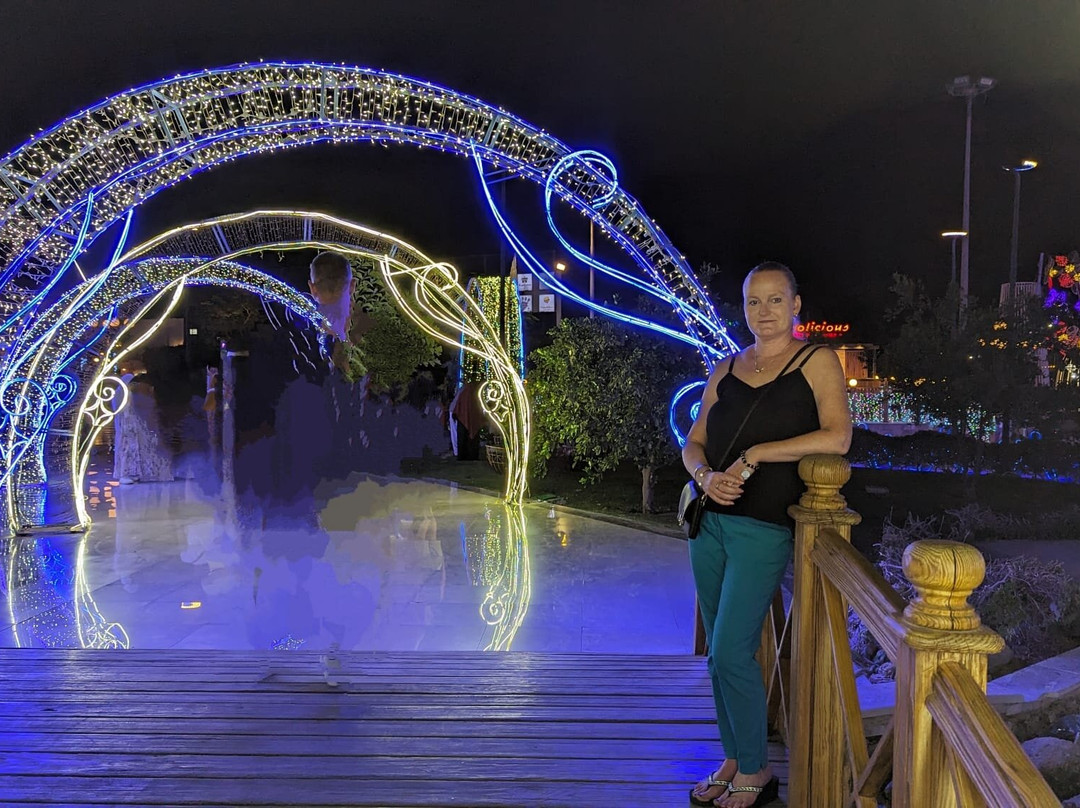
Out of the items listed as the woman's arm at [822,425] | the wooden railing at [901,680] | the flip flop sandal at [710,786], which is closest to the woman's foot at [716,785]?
the flip flop sandal at [710,786]

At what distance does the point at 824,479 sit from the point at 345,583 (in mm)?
4712

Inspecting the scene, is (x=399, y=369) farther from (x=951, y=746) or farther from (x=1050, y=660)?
(x=951, y=746)

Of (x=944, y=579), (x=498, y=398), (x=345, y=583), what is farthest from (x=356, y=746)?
(x=498, y=398)

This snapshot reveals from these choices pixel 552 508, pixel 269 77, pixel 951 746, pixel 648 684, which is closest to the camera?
pixel 951 746

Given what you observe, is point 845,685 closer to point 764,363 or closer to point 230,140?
point 764,363

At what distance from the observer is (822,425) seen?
2240mm

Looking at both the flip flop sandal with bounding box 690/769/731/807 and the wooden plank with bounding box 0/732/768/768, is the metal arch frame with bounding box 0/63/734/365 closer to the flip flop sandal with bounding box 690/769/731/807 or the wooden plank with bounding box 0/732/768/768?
the wooden plank with bounding box 0/732/768/768

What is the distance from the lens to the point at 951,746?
49.4 inches

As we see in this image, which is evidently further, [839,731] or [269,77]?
[269,77]

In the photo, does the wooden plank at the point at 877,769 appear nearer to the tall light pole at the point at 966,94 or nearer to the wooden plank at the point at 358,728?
the wooden plank at the point at 358,728

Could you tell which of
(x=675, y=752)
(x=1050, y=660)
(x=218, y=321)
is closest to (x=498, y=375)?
A: (x=1050, y=660)

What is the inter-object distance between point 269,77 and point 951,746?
5899 millimetres

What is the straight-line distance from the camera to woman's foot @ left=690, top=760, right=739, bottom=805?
2.39 meters

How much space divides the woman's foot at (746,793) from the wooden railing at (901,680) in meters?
0.09
